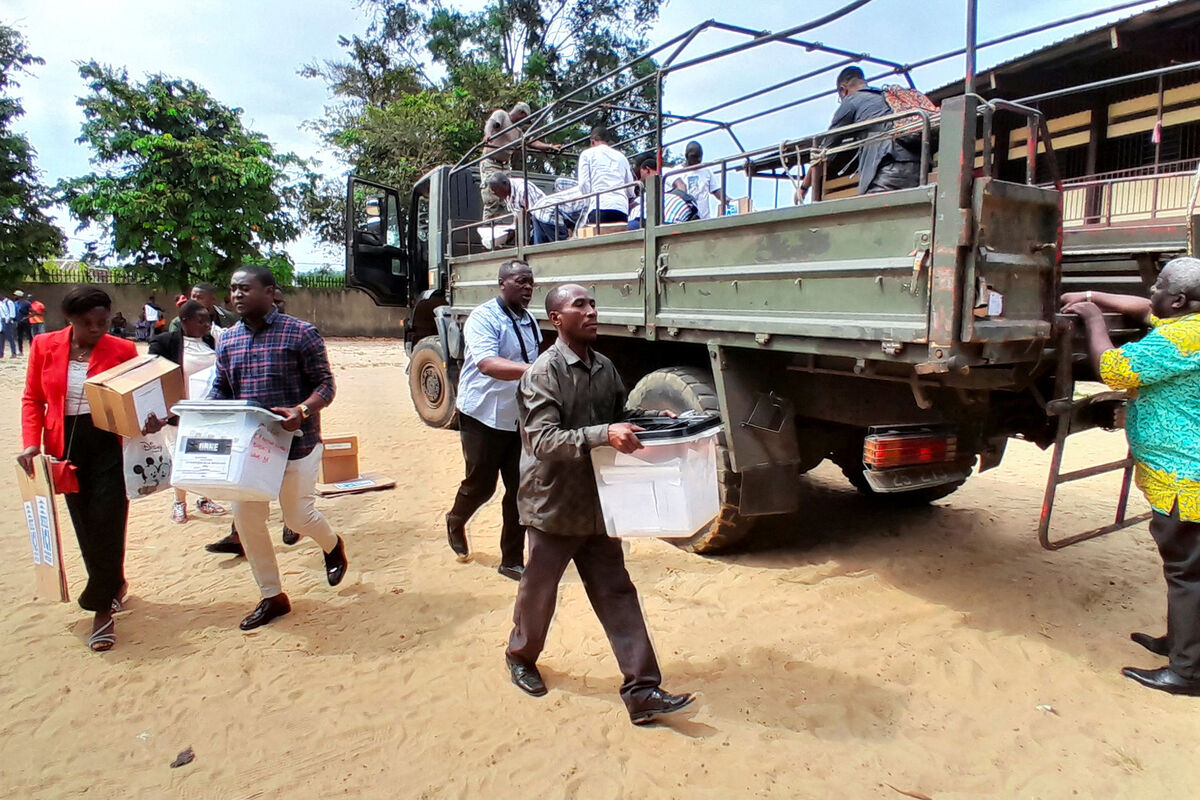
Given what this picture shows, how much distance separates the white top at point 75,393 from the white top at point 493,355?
1.63m

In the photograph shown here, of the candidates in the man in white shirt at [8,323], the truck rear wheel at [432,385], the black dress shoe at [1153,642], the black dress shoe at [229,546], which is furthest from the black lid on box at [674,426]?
the man in white shirt at [8,323]

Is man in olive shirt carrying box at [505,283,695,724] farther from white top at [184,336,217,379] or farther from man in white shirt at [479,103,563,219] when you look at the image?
man in white shirt at [479,103,563,219]

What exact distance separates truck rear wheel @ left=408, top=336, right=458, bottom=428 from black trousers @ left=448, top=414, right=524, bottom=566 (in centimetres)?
335

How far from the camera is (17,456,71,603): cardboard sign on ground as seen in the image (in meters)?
3.19

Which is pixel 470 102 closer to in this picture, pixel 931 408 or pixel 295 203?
pixel 295 203

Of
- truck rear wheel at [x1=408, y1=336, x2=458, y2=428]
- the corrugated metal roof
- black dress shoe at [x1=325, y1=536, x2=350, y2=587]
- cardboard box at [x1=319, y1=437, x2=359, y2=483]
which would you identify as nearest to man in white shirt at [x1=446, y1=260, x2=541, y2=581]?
black dress shoe at [x1=325, y1=536, x2=350, y2=587]

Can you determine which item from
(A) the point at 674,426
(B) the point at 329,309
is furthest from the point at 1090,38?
(B) the point at 329,309

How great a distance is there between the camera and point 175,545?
4.43 meters

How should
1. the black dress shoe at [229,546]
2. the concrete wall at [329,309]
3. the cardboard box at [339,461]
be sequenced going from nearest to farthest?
the black dress shoe at [229,546] → the cardboard box at [339,461] → the concrete wall at [329,309]

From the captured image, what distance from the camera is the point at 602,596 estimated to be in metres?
2.66

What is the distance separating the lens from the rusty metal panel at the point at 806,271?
8.99 ft

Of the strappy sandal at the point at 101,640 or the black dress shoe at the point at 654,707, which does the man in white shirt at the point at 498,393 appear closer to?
the black dress shoe at the point at 654,707

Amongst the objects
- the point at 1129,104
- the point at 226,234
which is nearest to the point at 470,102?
the point at 226,234

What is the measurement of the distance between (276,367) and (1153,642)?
152 inches
